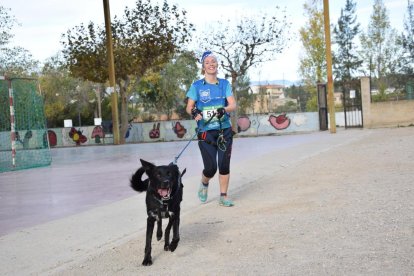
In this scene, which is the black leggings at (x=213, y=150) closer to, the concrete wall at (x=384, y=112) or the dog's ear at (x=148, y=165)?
the dog's ear at (x=148, y=165)

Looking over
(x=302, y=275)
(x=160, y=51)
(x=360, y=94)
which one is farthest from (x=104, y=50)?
(x=302, y=275)

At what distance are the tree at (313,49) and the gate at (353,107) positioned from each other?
697cm

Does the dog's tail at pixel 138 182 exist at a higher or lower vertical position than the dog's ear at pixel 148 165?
lower

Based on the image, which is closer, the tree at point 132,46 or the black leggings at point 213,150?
the black leggings at point 213,150

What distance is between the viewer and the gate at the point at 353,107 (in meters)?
Answer: 30.5

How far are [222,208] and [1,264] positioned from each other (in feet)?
10.1

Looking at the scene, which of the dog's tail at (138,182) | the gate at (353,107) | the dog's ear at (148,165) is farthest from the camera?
the gate at (353,107)

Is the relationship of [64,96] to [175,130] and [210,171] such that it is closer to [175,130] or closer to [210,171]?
[175,130]

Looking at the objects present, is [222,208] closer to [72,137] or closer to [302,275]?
[302,275]

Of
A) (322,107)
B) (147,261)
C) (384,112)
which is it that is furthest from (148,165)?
(322,107)

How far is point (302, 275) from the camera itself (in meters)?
4.05

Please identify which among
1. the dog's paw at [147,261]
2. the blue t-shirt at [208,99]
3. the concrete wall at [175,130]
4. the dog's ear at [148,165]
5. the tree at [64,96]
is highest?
the tree at [64,96]

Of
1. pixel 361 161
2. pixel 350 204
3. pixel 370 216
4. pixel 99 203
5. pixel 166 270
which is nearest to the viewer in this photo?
pixel 166 270

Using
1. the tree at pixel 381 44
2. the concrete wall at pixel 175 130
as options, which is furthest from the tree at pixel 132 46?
the tree at pixel 381 44
